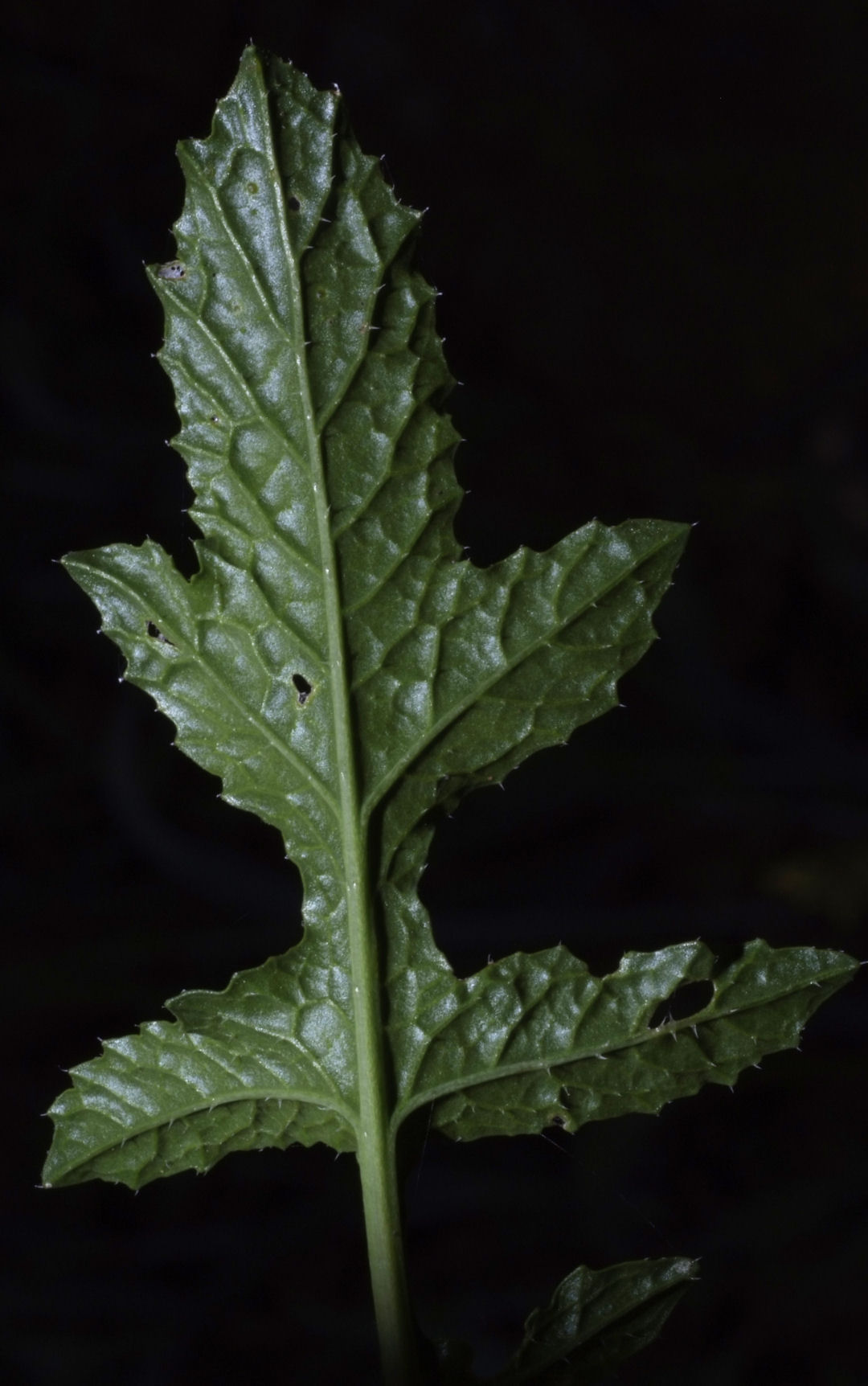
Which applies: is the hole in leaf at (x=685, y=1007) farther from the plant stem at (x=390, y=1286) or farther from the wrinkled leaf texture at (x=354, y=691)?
the plant stem at (x=390, y=1286)

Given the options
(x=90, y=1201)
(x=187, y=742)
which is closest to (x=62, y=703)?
(x=90, y=1201)

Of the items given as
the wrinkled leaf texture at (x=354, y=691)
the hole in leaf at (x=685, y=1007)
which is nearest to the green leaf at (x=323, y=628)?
the wrinkled leaf texture at (x=354, y=691)

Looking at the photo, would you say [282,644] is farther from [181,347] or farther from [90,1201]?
[90,1201]

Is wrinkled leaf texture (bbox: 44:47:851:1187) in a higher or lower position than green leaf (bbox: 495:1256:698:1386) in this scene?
higher

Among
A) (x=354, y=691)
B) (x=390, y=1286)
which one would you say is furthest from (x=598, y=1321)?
(x=354, y=691)

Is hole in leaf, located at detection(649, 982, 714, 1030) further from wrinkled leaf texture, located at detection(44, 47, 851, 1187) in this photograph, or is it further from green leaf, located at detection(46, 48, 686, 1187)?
green leaf, located at detection(46, 48, 686, 1187)

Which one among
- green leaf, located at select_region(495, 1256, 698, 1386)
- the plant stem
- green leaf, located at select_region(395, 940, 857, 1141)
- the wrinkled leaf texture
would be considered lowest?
green leaf, located at select_region(495, 1256, 698, 1386)

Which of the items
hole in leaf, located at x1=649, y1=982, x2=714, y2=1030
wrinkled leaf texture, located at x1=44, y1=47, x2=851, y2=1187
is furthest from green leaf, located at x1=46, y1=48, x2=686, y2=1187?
hole in leaf, located at x1=649, y1=982, x2=714, y2=1030
